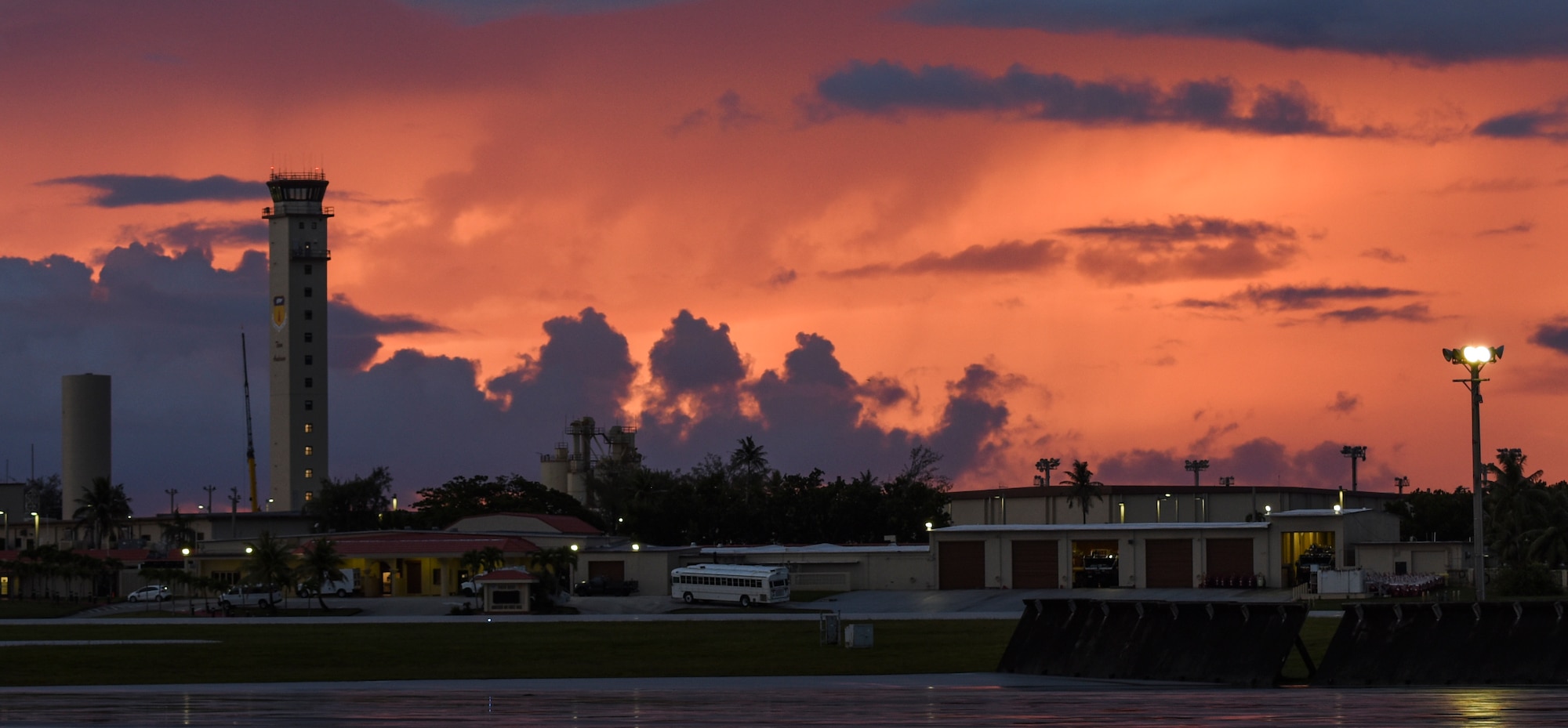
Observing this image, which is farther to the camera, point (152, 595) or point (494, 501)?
point (494, 501)

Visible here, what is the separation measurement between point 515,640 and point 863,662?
18607 mm

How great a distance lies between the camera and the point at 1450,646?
105 ft

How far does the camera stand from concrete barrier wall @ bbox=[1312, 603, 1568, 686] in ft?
102

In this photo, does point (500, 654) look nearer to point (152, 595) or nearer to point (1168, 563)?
point (1168, 563)

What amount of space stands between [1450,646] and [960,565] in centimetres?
7182

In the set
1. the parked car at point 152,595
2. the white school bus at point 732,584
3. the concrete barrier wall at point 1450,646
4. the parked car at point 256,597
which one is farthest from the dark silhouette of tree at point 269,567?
the concrete barrier wall at point 1450,646

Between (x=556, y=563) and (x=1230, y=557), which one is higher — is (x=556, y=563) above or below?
below

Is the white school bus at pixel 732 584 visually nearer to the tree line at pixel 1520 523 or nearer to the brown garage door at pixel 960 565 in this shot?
the brown garage door at pixel 960 565

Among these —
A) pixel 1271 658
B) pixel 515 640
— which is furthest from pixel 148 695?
pixel 515 640

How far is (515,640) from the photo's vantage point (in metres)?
57.8

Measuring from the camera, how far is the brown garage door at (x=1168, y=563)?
98.6 meters

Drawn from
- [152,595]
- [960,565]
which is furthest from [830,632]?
[152,595]

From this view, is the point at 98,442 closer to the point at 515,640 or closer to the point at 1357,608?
the point at 515,640

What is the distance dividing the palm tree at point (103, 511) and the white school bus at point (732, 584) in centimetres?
8515
